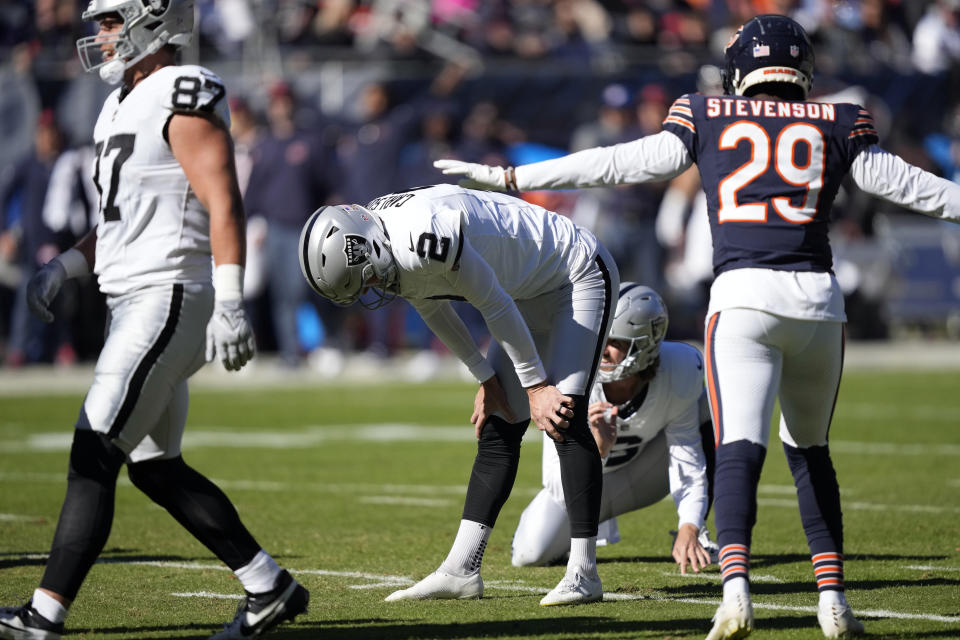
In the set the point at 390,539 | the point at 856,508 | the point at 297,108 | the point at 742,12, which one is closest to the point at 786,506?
the point at 856,508

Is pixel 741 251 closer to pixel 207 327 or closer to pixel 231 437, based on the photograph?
pixel 207 327

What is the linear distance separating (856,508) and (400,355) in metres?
10.4

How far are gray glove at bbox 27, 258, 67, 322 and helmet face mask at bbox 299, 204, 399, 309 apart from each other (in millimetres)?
764

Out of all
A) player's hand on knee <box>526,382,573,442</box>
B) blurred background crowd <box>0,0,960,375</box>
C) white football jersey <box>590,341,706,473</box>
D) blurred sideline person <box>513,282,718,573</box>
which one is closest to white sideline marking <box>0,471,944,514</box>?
blurred sideline person <box>513,282,718,573</box>

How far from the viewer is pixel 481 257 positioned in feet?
16.5

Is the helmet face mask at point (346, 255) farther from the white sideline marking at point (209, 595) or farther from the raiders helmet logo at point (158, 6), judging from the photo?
the white sideline marking at point (209, 595)

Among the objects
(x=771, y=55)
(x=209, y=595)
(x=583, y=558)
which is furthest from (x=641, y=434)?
(x=771, y=55)

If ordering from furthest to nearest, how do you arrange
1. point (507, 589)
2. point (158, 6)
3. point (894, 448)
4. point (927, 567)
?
point (894, 448) → point (927, 567) → point (507, 589) → point (158, 6)

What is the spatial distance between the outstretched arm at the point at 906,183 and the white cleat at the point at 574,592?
166cm

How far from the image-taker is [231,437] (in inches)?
432

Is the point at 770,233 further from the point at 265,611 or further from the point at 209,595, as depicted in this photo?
the point at 209,595

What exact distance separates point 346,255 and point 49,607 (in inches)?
54.5

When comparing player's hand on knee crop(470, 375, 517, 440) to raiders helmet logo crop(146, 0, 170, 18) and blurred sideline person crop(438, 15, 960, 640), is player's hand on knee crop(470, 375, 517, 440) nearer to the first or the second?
blurred sideline person crop(438, 15, 960, 640)

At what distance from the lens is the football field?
493 cm
